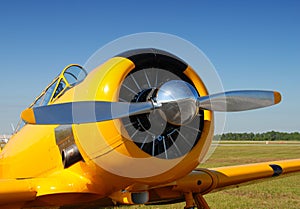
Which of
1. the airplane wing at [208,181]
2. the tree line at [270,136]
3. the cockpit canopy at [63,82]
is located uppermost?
the cockpit canopy at [63,82]

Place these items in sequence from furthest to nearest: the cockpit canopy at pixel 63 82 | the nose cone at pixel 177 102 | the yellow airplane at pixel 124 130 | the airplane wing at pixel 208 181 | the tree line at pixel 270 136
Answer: the tree line at pixel 270 136 < the airplane wing at pixel 208 181 < the cockpit canopy at pixel 63 82 < the yellow airplane at pixel 124 130 < the nose cone at pixel 177 102

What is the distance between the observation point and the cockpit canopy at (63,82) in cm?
542

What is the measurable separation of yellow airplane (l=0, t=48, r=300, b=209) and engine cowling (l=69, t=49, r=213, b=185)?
0.04 feet

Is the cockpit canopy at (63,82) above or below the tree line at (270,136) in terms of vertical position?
above

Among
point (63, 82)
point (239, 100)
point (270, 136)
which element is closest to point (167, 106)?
point (239, 100)

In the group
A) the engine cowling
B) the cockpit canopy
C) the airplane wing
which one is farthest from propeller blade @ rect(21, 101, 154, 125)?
the airplane wing

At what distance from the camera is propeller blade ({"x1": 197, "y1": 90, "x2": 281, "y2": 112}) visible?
4.16m

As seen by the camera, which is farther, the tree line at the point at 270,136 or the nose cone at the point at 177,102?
the tree line at the point at 270,136

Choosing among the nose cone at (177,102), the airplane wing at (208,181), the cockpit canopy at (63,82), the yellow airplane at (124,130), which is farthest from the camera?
the airplane wing at (208,181)

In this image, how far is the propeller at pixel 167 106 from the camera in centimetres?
390

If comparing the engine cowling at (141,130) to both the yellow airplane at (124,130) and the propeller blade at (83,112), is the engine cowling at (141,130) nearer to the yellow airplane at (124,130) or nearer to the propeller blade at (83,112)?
the yellow airplane at (124,130)

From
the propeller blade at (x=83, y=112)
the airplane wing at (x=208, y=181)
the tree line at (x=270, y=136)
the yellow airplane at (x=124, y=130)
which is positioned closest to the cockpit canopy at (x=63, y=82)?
the yellow airplane at (x=124, y=130)

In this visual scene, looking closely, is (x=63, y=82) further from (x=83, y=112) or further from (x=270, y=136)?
(x=270, y=136)

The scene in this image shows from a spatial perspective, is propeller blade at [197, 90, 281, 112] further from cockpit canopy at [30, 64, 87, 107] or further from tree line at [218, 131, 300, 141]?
tree line at [218, 131, 300, 141]
